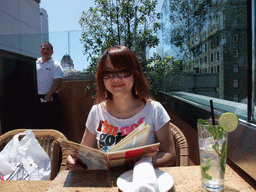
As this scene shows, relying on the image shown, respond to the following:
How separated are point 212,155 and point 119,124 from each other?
657 mm

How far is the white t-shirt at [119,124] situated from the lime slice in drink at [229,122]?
1.79 feet

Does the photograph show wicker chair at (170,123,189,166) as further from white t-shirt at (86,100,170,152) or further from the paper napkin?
the paper napkin

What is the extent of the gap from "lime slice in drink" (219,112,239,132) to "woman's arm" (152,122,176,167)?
1.40 feet

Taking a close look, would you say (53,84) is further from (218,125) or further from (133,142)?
(218,125)

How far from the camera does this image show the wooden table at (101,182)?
2.48 feet

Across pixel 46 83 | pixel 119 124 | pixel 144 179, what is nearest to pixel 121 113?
pixel 119 124

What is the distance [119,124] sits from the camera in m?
1.26

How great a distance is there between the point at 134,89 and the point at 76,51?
2532 mm

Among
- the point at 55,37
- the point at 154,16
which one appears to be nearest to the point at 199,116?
the point at 154,16

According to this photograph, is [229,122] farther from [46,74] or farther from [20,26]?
[20,26]

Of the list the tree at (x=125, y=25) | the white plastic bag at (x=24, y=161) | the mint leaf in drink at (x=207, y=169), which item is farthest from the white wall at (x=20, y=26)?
the mint leaf in drink at (x=207, y=169)

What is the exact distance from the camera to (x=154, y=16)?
11.3 ft

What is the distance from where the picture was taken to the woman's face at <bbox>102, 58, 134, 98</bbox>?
1.25 meters

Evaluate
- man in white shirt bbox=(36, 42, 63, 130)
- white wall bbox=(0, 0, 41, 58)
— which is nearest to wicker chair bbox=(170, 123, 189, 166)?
white wall bbox=(0, 0, 41, 58)
